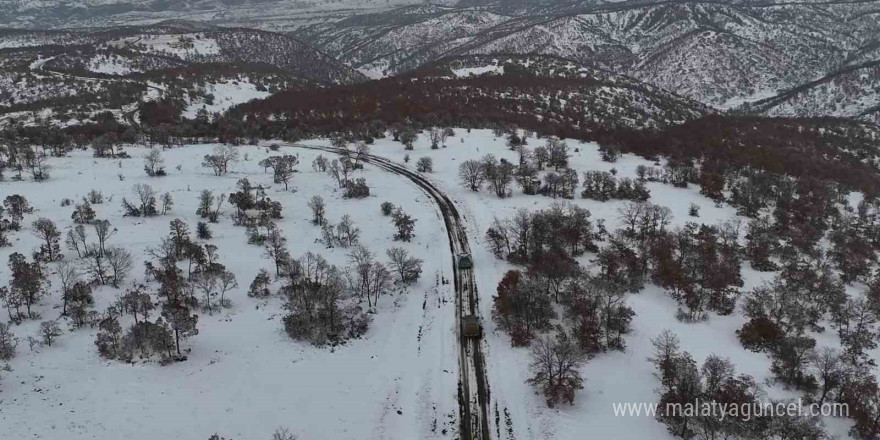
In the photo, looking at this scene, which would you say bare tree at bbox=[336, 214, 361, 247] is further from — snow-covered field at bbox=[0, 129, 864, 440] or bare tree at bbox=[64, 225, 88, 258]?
bare tree at bbox=[64, 225, 88, 258]

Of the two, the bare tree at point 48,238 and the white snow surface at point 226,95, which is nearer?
the bare tree at point 48,238

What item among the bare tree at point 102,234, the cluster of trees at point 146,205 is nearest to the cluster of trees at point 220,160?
the cluster of trees at point 146,205

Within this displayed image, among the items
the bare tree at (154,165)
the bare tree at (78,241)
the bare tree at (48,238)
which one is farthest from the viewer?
the bare tree at (154,165)

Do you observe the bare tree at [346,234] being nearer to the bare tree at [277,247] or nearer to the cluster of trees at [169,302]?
the bare tree at [277,247]

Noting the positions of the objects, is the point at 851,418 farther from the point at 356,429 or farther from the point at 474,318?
the point at 356,429

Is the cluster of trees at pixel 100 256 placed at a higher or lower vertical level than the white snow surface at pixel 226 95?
lower

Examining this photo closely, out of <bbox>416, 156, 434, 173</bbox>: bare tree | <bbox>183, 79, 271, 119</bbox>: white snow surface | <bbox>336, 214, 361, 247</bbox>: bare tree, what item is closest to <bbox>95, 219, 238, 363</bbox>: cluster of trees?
<bbox>336, 214, 361, 247</bbox>: bare tree
